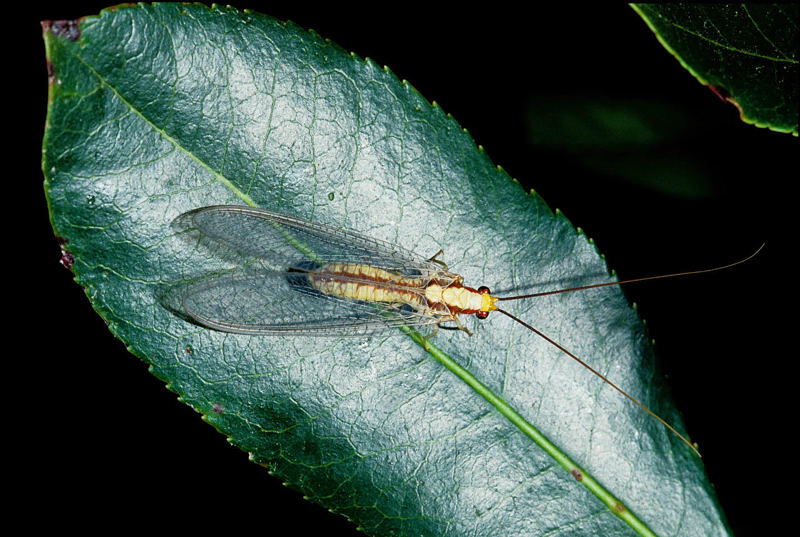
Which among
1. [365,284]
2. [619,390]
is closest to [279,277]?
[365,284]

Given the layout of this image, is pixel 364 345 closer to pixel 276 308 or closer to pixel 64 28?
pixel 276 308

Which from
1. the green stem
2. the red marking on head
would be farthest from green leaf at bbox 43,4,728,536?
the red marking on head

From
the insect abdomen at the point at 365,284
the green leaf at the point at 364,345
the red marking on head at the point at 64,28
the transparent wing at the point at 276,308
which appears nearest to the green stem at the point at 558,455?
the green leaf at the point at 364,345

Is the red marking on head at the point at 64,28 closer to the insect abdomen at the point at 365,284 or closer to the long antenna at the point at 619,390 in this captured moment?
the insect abdomen at the point at 365,284

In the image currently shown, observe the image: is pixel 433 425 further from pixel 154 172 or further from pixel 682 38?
pixel 682 38

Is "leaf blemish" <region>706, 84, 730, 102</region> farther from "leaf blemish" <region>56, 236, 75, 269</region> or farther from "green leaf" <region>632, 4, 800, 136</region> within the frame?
"leaf blemish" <region>56, 236, 75, 269</region>

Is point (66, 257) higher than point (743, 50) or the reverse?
the reverse
